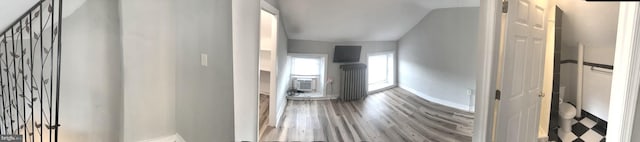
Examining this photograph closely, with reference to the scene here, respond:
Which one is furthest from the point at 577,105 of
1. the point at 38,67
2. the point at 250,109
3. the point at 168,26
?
the point at 38,67

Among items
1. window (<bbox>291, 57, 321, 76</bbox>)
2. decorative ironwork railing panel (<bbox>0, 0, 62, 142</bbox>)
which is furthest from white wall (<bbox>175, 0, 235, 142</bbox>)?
window (<bbox>291, 57, 321, 76</bbox>)

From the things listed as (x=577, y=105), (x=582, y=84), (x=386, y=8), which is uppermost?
(x=386, y=8)

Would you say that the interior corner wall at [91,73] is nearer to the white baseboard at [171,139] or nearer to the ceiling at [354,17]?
the white baseboard at [171,139]

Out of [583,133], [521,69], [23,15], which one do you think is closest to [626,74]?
[521,69]

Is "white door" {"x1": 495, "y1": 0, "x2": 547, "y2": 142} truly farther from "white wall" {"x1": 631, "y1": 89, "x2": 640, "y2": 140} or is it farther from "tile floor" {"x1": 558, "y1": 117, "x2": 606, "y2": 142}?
"tile floor" {"x1": 558, "y1": 117, "x2": 606, "y2": 142}

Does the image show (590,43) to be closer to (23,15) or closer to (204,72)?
(204,72)

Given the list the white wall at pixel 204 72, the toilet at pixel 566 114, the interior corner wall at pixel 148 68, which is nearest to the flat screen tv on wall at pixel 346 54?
the white wall at pixel 204 72

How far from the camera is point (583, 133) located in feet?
10.1

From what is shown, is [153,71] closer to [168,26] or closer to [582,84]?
[168,26]

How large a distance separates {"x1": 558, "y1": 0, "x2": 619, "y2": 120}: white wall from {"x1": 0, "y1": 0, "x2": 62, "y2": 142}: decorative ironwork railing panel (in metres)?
4.18

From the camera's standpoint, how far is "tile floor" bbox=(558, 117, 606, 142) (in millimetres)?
2939

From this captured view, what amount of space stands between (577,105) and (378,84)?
7.84 feet

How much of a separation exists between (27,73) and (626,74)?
3309mm

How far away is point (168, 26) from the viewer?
237 centimetres
